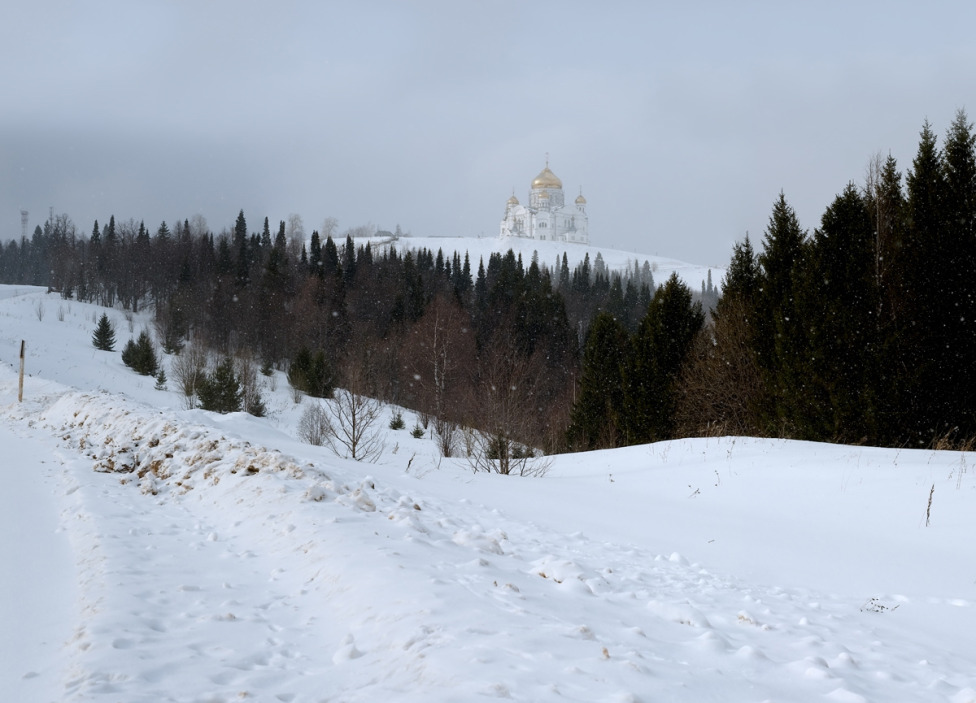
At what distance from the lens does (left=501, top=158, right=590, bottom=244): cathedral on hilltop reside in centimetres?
17188

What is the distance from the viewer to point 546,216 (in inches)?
6865

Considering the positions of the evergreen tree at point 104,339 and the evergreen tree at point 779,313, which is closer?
the evergreen tree at point 779,313

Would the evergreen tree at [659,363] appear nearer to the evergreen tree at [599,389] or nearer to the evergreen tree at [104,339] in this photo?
the evergreen tree at [599,389]

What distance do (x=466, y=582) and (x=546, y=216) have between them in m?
176

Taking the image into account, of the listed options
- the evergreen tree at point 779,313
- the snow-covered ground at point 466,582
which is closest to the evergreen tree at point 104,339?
the snow-covered ground at point 466,582

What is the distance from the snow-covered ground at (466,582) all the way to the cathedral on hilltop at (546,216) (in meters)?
168

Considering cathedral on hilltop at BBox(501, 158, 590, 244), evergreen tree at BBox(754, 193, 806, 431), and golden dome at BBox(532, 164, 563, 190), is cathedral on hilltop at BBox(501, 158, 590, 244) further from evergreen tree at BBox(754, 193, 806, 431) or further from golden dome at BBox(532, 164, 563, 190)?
evergreen tree at BBox(754, 193, 806, 431)

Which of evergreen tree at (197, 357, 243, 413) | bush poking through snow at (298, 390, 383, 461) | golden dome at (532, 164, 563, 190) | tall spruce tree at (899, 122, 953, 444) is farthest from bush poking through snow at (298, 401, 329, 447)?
golden dome at (532, 164, 563, 190)

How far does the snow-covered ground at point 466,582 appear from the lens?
3.03m

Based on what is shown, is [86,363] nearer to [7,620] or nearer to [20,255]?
[7,620]

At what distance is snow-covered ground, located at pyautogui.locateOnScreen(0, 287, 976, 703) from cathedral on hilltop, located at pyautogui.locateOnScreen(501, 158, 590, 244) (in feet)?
552

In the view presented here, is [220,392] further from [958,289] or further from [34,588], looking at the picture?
[958,289]

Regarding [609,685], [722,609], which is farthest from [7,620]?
[722,609]

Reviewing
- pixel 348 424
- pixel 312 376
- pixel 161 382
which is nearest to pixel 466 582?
pixel 348 424
